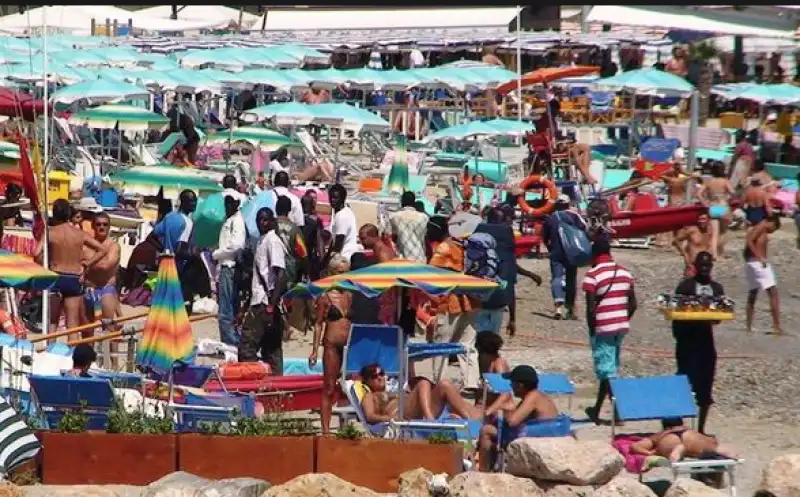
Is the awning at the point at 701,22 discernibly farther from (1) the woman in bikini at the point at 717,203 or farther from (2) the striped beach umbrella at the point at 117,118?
(2) the striped beach umbrella at the point at 117,118

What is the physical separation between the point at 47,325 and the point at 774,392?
17.4 ft

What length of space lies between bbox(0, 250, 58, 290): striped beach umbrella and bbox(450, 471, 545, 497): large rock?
9.63 feet

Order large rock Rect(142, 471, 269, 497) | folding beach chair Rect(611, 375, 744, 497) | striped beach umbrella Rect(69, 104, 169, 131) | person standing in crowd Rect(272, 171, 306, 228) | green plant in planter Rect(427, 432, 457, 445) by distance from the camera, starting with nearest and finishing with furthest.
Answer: large rock Rect(142, 471, 269, 497), green plant in planter Rect(427, 432, 457, 445), folding beach chair Rect(611, 375, 744, 497), person standing in crowd Rect(272, 171, 306, 228), striped beach umbrella Rect(69, 104, 169, 131)

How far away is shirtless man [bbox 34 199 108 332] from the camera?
1212 cm

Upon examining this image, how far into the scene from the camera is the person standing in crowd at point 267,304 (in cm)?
1198

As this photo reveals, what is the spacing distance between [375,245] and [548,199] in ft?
26.1

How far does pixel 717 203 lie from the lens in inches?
793

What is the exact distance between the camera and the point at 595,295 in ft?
36.1

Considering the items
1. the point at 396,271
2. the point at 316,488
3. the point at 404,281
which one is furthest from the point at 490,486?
the point at 396,271

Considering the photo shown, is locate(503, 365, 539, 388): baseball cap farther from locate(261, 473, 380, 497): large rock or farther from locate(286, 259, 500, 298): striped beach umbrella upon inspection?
locate(261, 473, 380, 497): large rock

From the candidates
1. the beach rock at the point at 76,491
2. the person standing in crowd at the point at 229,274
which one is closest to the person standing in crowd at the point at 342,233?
the person standing in crowd at the point at 229,274

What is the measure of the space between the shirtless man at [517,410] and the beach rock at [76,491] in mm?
1876

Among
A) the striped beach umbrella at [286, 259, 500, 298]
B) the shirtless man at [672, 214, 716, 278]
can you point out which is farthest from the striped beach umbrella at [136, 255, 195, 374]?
the shirtless man at [672, 214, 716, 278]

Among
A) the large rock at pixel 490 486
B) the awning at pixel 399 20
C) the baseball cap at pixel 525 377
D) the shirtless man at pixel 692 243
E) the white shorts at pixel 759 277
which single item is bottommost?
the awning at pixel 399 20
